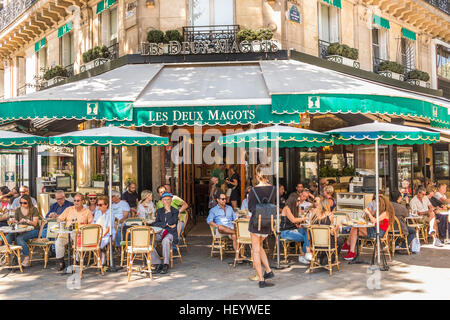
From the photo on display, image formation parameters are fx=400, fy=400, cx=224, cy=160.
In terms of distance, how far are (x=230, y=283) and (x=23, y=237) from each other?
418cm

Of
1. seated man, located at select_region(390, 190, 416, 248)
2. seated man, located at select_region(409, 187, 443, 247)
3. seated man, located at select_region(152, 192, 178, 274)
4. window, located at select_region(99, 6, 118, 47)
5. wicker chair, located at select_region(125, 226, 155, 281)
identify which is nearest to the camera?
wicker chair, located at select_region(125, 226, 155, 281)

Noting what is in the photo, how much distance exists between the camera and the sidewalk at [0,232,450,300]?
223 inches

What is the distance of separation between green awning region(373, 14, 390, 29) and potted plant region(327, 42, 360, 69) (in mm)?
2487

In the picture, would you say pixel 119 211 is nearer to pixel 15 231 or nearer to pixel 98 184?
pixel 15 231

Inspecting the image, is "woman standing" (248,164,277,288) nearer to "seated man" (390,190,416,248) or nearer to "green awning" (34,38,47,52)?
"seated man" (390,190,416,248)

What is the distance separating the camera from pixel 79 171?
13.5 meters

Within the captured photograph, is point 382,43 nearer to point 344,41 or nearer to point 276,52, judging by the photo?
point 344,41

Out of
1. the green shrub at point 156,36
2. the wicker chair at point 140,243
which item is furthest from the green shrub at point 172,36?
the wicker chair at point 140,243

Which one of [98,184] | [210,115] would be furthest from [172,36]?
[98,184]

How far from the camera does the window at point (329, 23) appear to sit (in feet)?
40.8

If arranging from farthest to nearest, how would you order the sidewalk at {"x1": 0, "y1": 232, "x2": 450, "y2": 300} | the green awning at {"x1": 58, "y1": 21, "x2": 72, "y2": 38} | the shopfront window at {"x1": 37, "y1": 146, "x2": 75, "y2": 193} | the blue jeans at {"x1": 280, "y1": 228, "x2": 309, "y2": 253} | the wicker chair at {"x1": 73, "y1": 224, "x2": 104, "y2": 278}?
the green awning at {"x1": 58, "y1": 21, "x2": 72, "y2": 38}
the shopfront window at {"x1": 37, "y1": 146, "x2": 75, "y2": 193}
the blue jeans at {"x1": 280, "y1": 228, "x2": 309, "y2": 253}
the wicker chair at {"x1": 73, "y1": 224, "x2": 104, "y2": 278}
the sidewalk at {"x1": 0, "y1": 232, "x2": 450, "y2": 300}

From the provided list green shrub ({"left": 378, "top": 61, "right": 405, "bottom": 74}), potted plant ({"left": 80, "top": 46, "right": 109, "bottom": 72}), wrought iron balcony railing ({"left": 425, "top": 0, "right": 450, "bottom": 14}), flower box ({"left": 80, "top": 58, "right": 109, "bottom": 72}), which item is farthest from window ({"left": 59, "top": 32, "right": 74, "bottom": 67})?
wrought iron balcony railing ({"left": 425, "top": 0, "right": 450, "bottom": 14})

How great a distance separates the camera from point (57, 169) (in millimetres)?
14695
